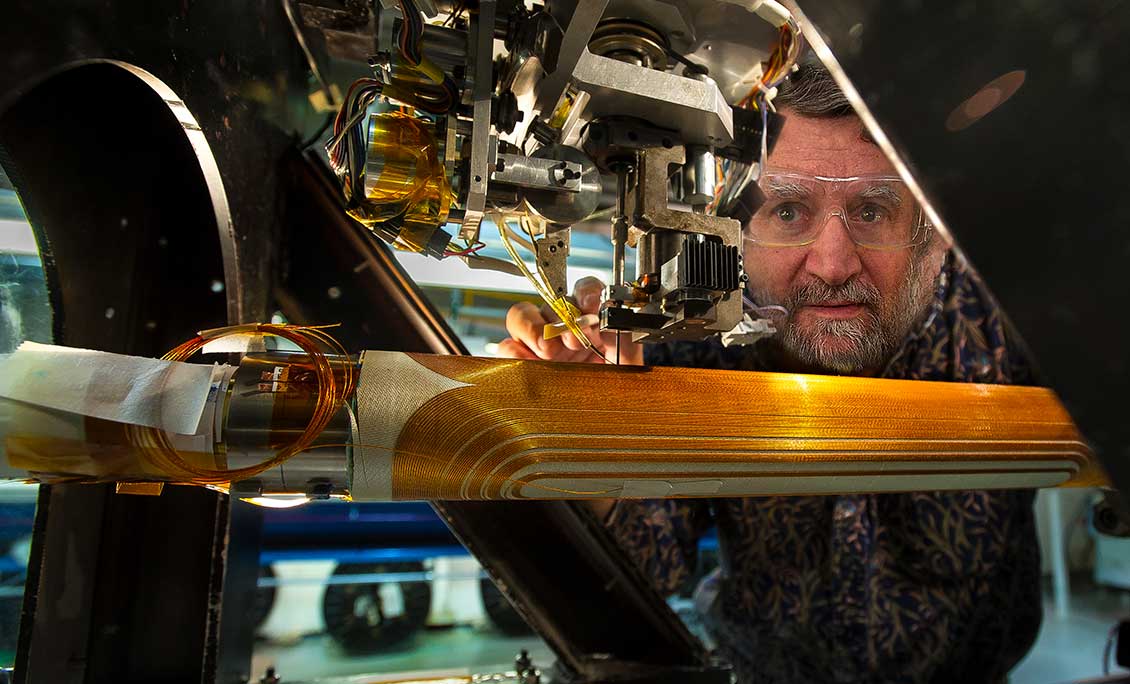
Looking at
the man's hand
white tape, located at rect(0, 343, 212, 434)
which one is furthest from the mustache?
white tape, located at rect(0, 343, 212, 434)

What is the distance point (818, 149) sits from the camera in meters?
0.63

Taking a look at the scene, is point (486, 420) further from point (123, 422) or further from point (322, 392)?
point (123, 422)

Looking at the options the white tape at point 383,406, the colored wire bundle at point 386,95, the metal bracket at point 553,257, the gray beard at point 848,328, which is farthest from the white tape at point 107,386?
the gray beard at point 848,328

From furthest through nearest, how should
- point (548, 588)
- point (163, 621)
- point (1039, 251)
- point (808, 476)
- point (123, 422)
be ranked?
1. point (548, 588)
2. point (163, 621)
3. point (808, 476)
4. point (123, 422)
5. point (1039, 251)

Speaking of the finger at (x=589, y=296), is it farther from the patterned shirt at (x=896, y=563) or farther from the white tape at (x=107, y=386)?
the white tape at (x=107, y=386)

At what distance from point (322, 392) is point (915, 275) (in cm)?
72

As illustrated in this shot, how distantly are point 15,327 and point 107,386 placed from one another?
0.16m

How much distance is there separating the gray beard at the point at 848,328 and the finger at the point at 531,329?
0.99 ft

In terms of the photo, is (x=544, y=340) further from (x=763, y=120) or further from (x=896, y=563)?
(x=896, y=563)

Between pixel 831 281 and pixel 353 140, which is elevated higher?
pixel 353 140

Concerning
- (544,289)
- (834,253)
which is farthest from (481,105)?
(834,253)

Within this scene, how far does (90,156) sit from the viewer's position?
24.3 inches

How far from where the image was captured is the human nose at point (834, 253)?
25.3 inches

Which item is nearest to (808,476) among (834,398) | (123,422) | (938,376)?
(834,398)
